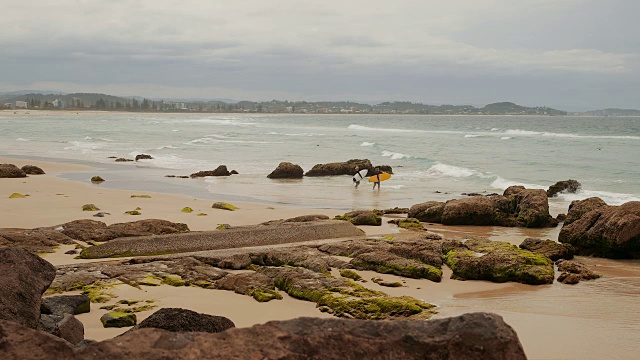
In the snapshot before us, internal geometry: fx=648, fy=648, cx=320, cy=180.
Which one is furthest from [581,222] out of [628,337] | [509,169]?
[509,169]

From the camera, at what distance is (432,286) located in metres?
8.13

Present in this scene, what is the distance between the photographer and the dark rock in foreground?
2803 mm

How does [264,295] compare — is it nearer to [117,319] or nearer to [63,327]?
[117,319]

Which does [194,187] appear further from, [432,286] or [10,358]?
[10,358]

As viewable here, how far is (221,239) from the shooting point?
9.71 m

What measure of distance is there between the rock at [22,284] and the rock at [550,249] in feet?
26.2

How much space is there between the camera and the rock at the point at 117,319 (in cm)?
573

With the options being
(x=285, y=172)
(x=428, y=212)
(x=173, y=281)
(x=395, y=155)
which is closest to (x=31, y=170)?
(x=285, y=172)

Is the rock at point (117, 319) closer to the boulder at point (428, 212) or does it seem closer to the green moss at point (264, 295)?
the green moss at point (264, 295)

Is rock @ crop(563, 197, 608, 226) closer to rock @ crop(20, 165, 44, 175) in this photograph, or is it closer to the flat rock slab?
the flat rock slab

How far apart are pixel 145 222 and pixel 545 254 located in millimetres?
6557

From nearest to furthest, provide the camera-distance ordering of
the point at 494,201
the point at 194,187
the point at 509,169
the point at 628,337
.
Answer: the point at 628,337 → the point at 494,201 → the point at 194,187 → the point at 509,169

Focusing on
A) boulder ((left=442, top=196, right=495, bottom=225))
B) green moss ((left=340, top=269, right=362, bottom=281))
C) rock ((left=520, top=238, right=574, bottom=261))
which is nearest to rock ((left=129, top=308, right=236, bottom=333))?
green moss ((left=340, top=269, right=362, bottom=281))

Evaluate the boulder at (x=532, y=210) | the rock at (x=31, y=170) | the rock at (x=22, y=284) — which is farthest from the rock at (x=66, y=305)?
the rock at (x=31, y=170)
